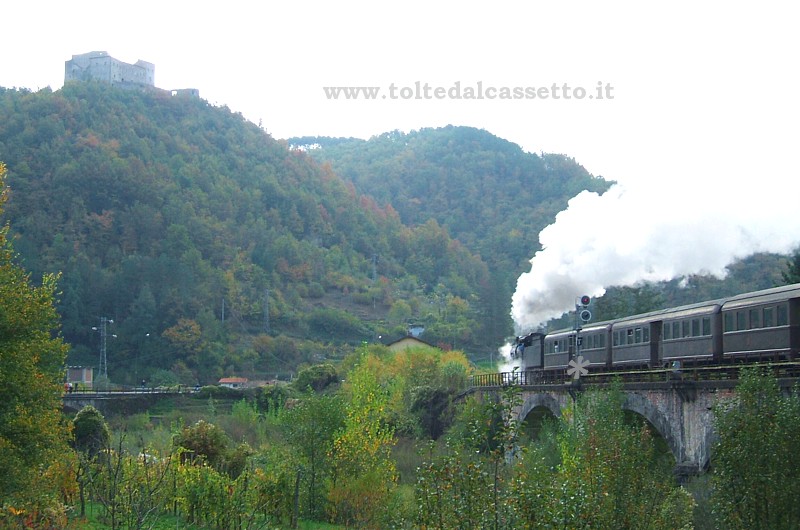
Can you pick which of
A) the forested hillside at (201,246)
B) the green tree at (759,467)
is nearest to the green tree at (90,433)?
the green tree at (759,467)

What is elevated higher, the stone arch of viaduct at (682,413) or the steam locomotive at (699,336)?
the steam locomotive at (699,336)

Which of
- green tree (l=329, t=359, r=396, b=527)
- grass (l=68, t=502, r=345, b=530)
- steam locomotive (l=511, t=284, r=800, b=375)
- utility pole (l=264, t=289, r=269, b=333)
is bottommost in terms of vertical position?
grass (l=68, t=502, r=345, b=530)

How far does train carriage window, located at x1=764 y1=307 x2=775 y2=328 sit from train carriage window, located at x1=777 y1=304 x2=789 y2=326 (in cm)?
33

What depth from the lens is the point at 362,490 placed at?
3547 cm

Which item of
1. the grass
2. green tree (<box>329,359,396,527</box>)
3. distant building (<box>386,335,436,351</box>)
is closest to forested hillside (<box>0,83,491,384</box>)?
distant building (<box>386,335,436,351</box>)

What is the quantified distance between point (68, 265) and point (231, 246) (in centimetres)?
2954

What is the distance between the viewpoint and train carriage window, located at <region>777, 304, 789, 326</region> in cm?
2883

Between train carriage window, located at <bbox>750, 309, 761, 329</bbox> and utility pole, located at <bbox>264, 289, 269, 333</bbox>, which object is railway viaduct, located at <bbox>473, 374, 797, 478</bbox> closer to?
train carriage window, located at <bbox>750, 309, 761, 329</bbox>

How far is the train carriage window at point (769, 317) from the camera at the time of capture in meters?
29.6

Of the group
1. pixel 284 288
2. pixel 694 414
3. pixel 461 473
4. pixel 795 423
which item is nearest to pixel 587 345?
pixel 694 414

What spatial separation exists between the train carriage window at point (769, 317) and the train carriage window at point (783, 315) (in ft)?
1.09

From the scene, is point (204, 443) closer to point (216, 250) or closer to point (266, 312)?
point (266, 312)

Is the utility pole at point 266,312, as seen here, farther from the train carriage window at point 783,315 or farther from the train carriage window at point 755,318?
the train carriage window at point 783,315

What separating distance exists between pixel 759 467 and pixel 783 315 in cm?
990
